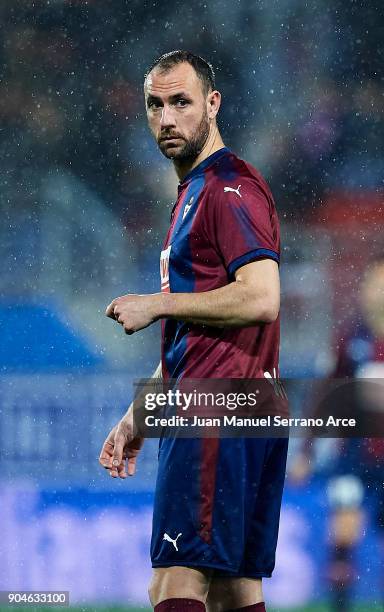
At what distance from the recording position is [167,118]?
1.83 metres

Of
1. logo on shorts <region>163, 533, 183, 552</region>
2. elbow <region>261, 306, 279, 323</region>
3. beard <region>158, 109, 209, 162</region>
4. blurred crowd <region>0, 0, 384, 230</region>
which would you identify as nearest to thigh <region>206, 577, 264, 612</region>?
logo on shorts <region>163, 533, 183, 552</region>

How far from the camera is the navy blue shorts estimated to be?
1.67 meters

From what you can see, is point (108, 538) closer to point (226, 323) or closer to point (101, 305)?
point (101, 305)

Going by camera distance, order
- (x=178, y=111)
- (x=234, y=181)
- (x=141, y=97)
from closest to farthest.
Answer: (x=234, y=181)
(x=178, y=111)
(x=141, y=97)

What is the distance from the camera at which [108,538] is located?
3.79 m

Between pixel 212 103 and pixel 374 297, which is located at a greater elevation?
pixel 374 297

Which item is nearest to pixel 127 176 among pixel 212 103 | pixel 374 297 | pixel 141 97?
pixel 141 97

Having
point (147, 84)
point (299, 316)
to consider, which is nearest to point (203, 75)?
point (147, 84)

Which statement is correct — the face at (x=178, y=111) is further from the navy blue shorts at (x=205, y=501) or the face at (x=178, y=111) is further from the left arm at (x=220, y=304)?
the navy blue shorts at (x=205, y=501)

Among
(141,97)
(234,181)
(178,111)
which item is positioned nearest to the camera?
(234,181)

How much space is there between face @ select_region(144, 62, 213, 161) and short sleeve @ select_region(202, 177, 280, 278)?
145mm

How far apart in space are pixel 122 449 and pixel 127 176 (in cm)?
288

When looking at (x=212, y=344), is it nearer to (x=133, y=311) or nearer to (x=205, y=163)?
(x=133, y=311)

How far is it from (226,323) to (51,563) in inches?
91.2
